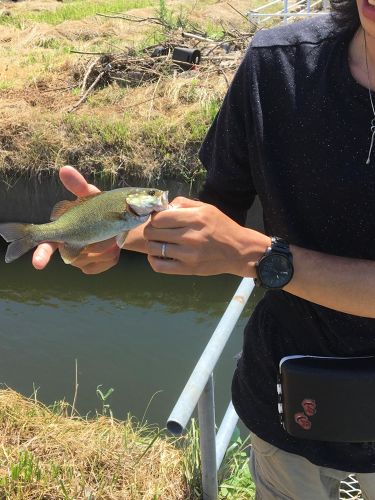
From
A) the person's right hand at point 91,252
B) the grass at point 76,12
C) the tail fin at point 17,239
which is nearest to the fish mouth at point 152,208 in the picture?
the person's right hand at point 91,252

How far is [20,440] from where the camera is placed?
301cm

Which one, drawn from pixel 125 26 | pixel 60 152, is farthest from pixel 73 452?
pixel 125 26

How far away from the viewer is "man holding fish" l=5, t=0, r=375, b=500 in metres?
1.22

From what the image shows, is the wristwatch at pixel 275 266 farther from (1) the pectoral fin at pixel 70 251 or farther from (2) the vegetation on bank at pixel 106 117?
(2) the vegetation on bank at pixel 106 117

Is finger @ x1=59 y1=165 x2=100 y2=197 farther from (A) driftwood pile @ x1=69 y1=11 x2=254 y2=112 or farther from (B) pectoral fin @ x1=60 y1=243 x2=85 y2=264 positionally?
(A) driftwood pile @ x1=69 y1=11 x2=254 y2=112

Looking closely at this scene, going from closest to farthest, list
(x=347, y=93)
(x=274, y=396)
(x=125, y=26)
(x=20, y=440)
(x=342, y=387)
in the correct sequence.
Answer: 1. (x=347, y=93)
2. (x=342, y=387)
3. (x=274, y=396)
4. (x=20, y=440)
5. (x=125, y=26)

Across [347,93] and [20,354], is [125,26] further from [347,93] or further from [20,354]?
[347,93]

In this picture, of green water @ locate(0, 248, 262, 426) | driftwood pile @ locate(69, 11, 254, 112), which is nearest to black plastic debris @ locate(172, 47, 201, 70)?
driftwood pile @ locate(69, 11, 254, 112)

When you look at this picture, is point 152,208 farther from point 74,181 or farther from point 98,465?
point 98,465

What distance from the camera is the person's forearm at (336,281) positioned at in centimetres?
124

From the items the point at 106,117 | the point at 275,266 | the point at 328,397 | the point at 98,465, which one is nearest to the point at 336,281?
the point at 275,266

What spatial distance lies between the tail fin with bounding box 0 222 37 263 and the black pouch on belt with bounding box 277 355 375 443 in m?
0.80

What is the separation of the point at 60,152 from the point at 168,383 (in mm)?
3598

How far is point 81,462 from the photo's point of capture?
270 cm
